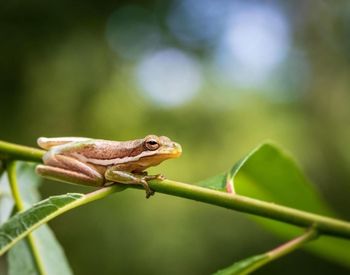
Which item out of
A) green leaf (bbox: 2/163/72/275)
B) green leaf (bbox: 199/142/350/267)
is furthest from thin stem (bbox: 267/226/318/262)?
Answer: green leaf (bbox: 2/163/72/275)

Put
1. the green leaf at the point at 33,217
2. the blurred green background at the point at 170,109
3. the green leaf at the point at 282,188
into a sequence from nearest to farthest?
the green leaf at the point at 33,217
the green leaf at the point at 282,188
the blurred green background at the point at 170,109

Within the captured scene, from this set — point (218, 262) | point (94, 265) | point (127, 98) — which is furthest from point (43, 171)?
point (127, 98)

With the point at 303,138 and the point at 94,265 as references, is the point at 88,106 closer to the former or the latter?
the point at 94,265

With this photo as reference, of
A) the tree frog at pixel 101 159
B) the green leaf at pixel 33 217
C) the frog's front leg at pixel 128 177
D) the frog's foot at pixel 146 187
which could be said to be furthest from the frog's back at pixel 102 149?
the green leaf at pixel 33 217

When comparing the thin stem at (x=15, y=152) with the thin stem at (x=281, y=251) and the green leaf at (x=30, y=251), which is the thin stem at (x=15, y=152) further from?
the thin stem at (x=281, y=251)

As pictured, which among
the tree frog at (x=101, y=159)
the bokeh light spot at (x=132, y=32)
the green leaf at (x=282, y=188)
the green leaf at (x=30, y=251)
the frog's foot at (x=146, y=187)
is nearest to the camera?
the frog's foot at (x=146, y=187)

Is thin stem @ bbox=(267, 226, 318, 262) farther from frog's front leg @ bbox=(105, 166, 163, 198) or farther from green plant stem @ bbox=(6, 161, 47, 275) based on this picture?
green plant stem @ bbox=(6, 161, 47, 275)

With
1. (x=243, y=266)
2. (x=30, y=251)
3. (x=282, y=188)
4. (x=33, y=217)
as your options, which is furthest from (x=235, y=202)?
(x=30, y=251)
